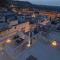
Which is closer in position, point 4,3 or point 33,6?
point 4,3

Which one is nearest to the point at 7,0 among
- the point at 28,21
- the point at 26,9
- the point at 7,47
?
the point at 26,9

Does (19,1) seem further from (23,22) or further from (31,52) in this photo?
(31,52)

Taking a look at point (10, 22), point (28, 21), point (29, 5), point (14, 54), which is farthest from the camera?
point (29, 5)

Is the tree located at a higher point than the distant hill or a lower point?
higher

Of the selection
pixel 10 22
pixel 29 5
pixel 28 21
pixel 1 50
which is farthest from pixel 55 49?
pixel 29 5

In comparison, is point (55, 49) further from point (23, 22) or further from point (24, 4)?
point (24, 4)

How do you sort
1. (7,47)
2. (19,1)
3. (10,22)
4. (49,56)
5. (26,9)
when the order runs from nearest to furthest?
(49,56) < (7,47) < (10,22) < (26,9) < (19,1)

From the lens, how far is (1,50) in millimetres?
3492

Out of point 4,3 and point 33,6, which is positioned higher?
point 4,3

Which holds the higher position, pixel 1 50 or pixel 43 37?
pixel 43 37

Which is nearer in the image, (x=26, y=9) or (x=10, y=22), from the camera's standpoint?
(x=10, y=22)

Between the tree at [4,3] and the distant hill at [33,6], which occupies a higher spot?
the tree at [4,3]

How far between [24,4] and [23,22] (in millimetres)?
4668

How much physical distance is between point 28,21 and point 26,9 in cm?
348
